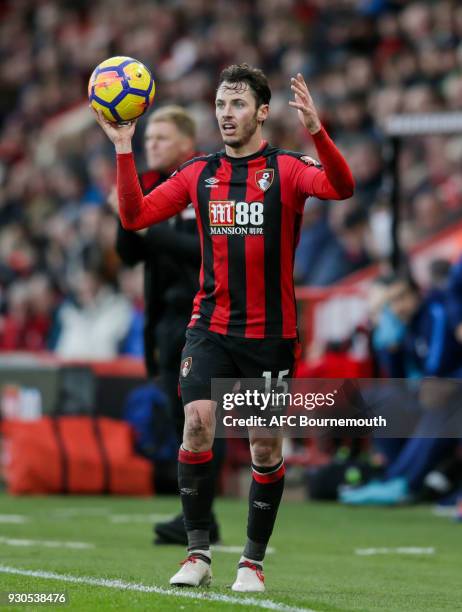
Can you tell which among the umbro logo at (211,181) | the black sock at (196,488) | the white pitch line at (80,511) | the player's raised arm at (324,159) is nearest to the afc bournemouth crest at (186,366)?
the black sock at (196,488)

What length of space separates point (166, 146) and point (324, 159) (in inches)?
97.8

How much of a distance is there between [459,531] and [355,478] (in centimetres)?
240

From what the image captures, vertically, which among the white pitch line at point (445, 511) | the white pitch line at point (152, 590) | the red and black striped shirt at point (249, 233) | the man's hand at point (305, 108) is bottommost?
the white pitch line at point (445, 511)

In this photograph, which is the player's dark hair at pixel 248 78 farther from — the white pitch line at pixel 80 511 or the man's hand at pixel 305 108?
the white pitch line at pixel 80 511

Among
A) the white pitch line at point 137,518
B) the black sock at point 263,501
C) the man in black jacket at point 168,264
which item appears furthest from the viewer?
the white pitch line at point 137,518

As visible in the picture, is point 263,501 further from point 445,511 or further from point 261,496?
point 445,511

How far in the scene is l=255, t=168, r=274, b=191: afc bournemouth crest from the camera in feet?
19.6

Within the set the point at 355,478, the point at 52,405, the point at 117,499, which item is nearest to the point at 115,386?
the point at 52,405

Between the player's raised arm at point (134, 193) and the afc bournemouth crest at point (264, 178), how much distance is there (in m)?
0.34

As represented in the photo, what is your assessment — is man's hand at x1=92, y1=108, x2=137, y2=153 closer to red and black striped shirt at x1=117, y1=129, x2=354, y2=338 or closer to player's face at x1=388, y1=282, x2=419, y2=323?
red and black striped shirt at x1=117, y1=129, x2=354, y2=338

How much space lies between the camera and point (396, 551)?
8.03m

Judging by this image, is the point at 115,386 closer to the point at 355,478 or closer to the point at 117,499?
the point at 117,499

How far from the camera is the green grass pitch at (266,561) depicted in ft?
18.2

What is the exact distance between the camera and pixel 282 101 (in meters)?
17.3
